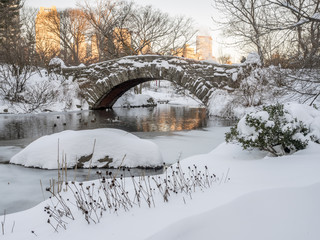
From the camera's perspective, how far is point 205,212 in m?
2.24

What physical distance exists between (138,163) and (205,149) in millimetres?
2089

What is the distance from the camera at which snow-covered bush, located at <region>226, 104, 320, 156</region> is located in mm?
4027

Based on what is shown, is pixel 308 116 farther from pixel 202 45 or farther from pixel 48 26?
pixel 48 26

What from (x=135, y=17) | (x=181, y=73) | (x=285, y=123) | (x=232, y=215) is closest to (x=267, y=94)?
(x=181, y=73)

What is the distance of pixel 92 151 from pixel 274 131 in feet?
9.90

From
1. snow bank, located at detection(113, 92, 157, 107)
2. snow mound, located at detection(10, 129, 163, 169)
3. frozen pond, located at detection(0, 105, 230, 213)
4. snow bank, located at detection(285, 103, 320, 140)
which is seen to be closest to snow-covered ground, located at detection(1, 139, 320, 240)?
frozen pond, located at detection(0, 105, 230, 213)

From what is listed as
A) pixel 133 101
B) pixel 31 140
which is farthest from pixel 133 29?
pixel 31 140

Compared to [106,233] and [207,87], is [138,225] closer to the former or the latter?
[106,233]

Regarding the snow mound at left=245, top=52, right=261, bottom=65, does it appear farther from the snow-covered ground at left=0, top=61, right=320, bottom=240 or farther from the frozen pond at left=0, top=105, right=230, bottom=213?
the snow-covered ground at left=0, top=61, right=320, bottom=240

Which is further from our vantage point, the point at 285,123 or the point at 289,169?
the point at 285,123

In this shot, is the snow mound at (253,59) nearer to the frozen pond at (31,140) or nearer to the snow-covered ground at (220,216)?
→ the frozen pond at (31,140)

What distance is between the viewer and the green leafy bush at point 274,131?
4.03m

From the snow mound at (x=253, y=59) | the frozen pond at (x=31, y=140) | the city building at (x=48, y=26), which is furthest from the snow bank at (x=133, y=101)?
the city building at (x=48, y=26)

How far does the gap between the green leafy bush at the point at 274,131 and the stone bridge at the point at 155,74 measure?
875 centimetres
